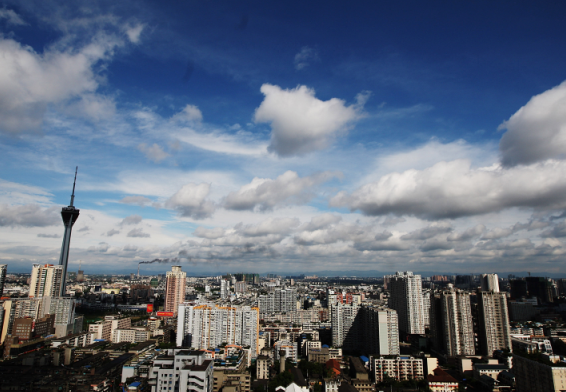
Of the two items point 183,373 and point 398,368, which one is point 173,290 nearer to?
point 398,368

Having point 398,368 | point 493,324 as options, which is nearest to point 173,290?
point 398,368

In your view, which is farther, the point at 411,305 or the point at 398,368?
the point at 411,305

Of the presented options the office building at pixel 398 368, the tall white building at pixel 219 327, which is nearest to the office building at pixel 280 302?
the tall white building at pixel 219 327

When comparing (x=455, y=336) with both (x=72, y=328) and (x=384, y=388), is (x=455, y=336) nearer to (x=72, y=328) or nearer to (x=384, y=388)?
(x=384, y=388)

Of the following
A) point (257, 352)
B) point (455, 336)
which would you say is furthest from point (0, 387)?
point (455, 336)

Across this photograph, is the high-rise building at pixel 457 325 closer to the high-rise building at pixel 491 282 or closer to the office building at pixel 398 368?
the office building at pixel 398 368

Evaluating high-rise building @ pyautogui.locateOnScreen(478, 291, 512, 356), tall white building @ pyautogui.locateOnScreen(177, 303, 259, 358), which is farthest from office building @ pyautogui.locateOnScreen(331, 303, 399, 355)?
tall white building @ pyautogui.locateOnScreen(177, 303, 259, 358)
